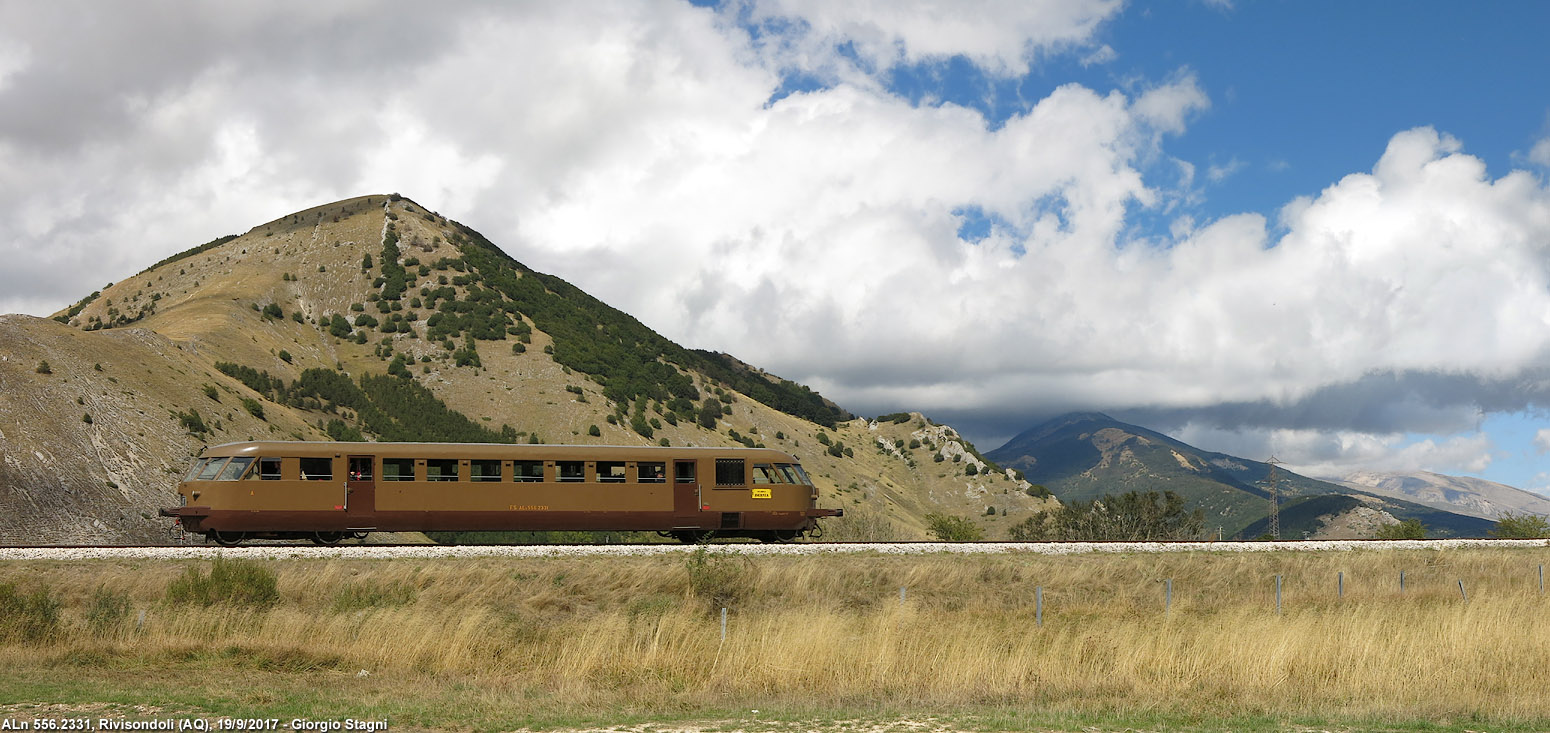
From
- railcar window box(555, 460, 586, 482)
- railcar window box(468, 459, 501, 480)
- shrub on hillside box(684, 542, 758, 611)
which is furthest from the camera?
railcar window box(555, 460, 586, 482)

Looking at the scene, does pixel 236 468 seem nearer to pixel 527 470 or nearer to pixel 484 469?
pixel 484 469

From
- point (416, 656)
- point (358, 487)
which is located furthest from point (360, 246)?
point (416, 656)

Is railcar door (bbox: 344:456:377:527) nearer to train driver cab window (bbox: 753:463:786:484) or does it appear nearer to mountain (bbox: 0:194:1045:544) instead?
train driver cab window (bbox: 753:463:786:484)

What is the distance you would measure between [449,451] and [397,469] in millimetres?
1506

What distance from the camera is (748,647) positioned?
53.9 feet

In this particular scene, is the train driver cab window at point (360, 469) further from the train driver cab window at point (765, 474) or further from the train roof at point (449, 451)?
the train driver cab window at point (765, 474)

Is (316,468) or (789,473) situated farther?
(789,473)

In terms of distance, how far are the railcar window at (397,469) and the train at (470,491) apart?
0.09 ft

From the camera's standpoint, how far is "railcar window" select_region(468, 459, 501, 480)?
30.4 metres

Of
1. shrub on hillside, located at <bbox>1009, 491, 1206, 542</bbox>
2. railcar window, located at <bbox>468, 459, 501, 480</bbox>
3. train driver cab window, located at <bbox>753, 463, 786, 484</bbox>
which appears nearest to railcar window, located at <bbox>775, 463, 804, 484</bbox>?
train driver cab window, located at <bbox>753, 463, 786, 484</bbox>

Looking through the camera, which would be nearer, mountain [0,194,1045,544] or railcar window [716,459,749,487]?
railcar window [716,459,749,487]

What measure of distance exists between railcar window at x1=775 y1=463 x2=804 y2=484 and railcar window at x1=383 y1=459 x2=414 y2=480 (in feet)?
36.2

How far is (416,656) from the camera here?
16812mm

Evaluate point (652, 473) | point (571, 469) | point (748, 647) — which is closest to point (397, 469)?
point (571, 469)
